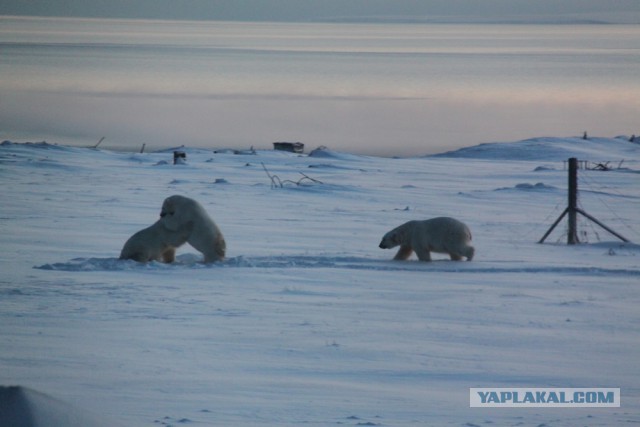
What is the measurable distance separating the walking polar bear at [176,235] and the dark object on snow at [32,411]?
695 centimetres

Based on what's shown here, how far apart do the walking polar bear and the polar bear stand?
2.14 metres

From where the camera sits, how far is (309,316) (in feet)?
31.7

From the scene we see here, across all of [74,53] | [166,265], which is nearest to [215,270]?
[166,265]

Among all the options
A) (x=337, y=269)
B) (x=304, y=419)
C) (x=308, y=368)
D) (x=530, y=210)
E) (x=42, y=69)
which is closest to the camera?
(x=304, y=419)

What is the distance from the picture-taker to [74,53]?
137m

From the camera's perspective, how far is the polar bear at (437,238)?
12750mm

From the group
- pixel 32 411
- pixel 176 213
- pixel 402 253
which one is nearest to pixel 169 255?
pixel 176 213

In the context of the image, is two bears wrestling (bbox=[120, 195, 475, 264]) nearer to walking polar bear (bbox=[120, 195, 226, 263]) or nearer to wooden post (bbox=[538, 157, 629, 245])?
walking polar bear (bbox=[120, 195, 226, 263])

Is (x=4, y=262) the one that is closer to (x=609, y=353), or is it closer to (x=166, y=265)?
(x=166, y=265)

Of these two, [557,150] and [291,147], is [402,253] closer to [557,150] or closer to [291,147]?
[291,147]

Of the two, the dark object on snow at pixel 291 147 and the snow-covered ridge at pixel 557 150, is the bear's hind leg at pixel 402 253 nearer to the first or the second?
the dark object on snow at pixel 291 147

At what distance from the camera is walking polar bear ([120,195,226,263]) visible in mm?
11594

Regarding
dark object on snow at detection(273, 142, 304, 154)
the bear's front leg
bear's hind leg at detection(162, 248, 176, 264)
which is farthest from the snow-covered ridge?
bear's hind leg at detection(162, 248, 176, 264)

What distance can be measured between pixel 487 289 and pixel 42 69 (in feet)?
303
